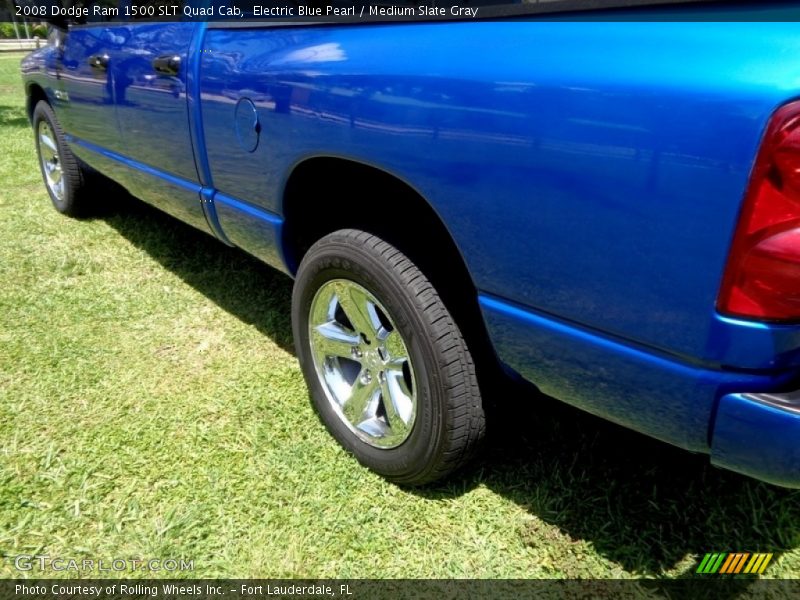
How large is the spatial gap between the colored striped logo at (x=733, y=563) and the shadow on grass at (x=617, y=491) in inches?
0.9

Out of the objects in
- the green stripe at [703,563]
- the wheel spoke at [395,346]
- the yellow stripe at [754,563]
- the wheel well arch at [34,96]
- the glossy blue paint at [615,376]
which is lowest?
the green stripe at [703,563]

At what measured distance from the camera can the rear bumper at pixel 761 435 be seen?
1.23 metres

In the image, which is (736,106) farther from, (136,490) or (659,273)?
(136,490)

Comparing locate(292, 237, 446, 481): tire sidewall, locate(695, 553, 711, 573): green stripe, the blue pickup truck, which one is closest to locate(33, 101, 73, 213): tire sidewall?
the blue pickup truck

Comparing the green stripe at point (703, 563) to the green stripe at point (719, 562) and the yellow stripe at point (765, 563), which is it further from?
the yellow stripe at point (765, 563)

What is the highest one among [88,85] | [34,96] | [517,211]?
[517,211]

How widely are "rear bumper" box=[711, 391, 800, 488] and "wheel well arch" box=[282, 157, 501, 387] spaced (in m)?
0.69

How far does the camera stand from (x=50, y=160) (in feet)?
15.5

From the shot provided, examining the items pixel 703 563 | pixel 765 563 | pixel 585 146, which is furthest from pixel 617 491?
pixel 585 146

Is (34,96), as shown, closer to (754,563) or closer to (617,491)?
(617,491)

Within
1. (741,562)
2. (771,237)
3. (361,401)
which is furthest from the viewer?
(361,401)

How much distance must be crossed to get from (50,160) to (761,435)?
4902 mm

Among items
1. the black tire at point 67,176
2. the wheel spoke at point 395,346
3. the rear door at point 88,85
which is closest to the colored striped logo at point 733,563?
the wheel spoke at point 395,346

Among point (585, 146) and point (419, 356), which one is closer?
point (585, 146)
